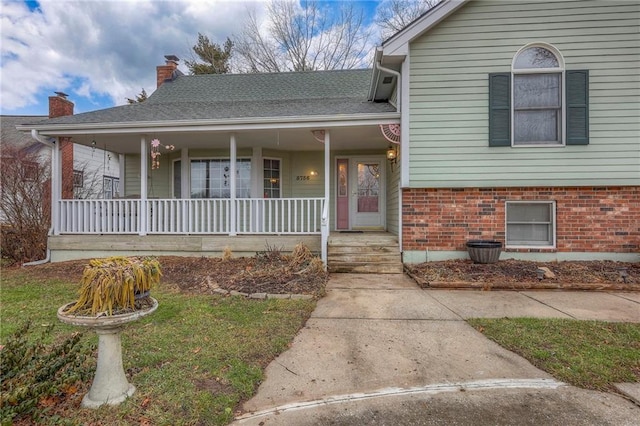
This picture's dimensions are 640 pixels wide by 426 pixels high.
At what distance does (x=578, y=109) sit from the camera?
643 cm

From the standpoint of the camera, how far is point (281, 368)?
9.13 feet

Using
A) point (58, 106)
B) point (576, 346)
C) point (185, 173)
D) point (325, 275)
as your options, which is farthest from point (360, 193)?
point (58, 106)

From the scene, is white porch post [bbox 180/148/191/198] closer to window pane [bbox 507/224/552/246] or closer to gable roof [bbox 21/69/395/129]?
gable roof [bbox 21/69/395/129]

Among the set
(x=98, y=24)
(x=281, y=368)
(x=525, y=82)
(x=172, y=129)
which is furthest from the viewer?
(x=98, y=24)

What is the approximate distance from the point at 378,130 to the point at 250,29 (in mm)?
17043

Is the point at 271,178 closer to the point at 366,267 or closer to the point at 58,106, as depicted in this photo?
the point at 366,267

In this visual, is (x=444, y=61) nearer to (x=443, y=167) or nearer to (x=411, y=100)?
(x=411, y=100)

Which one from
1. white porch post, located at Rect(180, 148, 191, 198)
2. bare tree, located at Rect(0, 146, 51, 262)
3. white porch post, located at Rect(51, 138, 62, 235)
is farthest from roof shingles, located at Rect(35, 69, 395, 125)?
bare tree, located at Rect(0, 146, 51, 262)

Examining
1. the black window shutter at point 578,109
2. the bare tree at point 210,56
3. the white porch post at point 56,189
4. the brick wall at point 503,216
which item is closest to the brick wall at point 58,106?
the white porch post at point 56,189

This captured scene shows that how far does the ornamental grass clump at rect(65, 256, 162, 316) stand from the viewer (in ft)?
7.02

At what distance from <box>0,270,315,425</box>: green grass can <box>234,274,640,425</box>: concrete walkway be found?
0.21 metres

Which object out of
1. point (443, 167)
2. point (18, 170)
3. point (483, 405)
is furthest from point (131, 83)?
point (483, 405)

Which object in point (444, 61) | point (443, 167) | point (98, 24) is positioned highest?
point (98, 24)

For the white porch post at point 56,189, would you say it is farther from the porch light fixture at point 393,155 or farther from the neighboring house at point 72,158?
the porch light fixture at point 393,155
